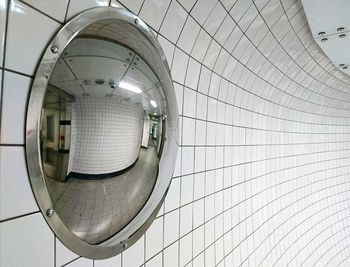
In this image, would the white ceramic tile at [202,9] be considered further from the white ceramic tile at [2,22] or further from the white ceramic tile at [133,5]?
the white ceramic tile at [2,22]

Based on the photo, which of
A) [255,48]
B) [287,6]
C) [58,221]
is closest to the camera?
[58,221]

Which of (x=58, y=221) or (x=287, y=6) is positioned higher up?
(x=287, y=6)

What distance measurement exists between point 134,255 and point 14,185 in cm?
58

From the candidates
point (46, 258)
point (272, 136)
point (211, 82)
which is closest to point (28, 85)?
point (46, 258)

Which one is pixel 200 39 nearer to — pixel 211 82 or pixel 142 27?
pixel 211 82

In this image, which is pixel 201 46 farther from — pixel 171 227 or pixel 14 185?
pixel 14 185

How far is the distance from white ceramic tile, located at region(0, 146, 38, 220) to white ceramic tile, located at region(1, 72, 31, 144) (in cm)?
3

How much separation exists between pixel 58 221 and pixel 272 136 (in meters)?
2.40

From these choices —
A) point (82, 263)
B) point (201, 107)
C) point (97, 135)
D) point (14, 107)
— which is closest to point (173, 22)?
point (201, 107)

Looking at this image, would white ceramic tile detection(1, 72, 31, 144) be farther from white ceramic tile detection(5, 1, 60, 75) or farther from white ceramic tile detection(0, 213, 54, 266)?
white ceramic tile detection(0, 213, 54, 266)

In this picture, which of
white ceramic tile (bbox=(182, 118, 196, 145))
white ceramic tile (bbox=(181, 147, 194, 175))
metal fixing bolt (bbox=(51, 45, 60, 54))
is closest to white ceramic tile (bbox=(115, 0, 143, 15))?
metal fixing bolt (bbox=(51, 45, 60, 54))

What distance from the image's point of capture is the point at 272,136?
263 cm

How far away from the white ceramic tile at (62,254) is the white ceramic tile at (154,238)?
39 centimetres

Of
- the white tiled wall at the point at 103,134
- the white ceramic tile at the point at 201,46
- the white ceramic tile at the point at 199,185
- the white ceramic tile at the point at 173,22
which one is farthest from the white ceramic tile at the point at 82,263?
the white ceramic tile at the point at 201,46
